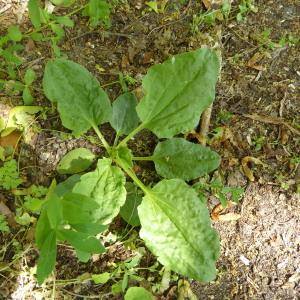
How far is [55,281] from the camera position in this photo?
2309mm

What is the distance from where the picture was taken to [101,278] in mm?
2295

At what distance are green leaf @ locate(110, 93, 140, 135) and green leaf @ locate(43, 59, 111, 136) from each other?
0.05 m

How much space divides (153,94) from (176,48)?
0.52 m

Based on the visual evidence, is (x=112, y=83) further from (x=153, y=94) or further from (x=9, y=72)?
(x=9, y=72)

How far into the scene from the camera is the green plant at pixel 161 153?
2.24 metres

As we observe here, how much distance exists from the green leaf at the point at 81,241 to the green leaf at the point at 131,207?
507 millimetres

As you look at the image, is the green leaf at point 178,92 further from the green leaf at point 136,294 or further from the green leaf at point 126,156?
the green leaf at point 136,294

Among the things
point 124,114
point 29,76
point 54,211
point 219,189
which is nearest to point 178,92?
point 124,114

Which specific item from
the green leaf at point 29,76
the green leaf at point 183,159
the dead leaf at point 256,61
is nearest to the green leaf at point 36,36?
the green leaf at point 29,76

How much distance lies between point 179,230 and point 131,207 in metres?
0.29

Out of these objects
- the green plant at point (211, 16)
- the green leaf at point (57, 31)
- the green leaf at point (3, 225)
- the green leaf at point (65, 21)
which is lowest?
the green leaf at point (3, 225)

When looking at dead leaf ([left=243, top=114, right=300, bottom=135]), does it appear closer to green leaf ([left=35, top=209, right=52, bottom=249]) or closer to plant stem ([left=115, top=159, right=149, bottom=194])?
plant stem ([left=115, top=159, right=149, bottom=194])

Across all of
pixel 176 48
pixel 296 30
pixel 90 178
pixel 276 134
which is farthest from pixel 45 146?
pixel 296 30

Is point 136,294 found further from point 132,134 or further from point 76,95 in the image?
point 76,95
